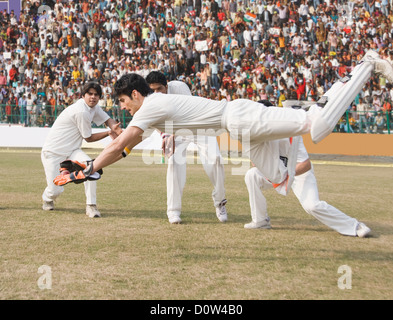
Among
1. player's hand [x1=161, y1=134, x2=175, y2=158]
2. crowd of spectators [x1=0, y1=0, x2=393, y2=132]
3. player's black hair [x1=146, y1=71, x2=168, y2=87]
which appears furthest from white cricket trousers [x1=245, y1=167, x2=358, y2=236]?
crowd of spectators [x1=0, y1=0, x2=393, y2=132]

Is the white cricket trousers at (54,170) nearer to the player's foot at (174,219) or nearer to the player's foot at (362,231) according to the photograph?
the player's foot at (174,219)

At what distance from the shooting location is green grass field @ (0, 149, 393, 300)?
4910 mm

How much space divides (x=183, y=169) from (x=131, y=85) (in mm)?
2437

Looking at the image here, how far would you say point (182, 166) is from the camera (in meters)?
8.50

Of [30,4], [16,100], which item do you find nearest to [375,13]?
[16,100]

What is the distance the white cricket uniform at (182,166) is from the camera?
8.30 metres

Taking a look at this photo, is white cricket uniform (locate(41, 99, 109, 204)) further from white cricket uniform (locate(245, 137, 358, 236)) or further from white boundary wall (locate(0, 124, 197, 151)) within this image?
white boundary wall (locate(0, 124, 197, 151))

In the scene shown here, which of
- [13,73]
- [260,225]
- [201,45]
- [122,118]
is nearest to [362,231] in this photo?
[260,225]

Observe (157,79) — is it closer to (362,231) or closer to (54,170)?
(54,170)

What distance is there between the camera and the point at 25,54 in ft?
97.0

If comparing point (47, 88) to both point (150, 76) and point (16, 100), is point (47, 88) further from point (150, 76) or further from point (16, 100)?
point (150, 76)

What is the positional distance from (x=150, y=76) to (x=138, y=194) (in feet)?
11.4

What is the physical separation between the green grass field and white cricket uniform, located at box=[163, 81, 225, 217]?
33 centimetres

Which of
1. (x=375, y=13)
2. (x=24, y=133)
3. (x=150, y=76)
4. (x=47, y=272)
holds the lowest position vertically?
(x=24, y=133)
